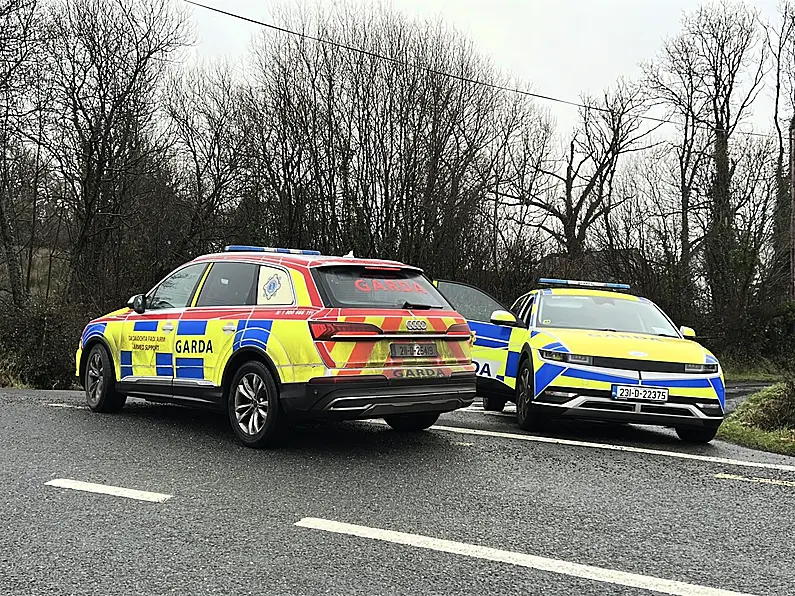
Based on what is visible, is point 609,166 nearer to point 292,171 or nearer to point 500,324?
point 292,171

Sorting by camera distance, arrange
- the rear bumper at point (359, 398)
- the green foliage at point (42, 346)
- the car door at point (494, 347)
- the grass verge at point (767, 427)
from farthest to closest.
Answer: the green foliage at point (42, 346)
the car door at point (494, 347)
the grass verge at point (767, 427)
the rear bumper at point (359, 398)

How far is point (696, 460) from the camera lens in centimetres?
778

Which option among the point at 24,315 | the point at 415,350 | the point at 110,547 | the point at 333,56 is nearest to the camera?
the point at 110,547

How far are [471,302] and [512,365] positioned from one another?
225 cm

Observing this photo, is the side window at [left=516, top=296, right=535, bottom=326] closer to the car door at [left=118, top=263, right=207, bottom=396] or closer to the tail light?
the tail light

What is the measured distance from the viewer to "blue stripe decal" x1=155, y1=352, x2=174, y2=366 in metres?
8.49

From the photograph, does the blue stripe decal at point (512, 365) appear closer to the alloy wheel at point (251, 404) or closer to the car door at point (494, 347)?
the car door at point (494, 347)

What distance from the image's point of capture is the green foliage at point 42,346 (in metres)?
14.1

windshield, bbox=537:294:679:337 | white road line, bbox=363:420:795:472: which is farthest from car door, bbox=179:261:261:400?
windshield, bbox=537:294:679:337

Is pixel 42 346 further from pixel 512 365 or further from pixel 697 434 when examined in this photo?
pixel 697 434

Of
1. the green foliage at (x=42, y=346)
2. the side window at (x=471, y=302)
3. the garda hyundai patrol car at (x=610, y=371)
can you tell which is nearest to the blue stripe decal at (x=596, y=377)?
the garda hyundai patrol car at (x=610, y=371)

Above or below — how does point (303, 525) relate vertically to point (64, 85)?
below

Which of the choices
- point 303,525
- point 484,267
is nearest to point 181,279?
point 303,525

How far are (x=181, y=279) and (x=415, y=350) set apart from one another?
2.80 m
